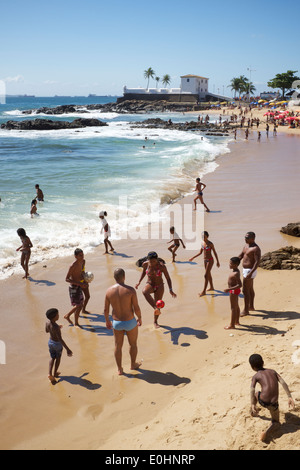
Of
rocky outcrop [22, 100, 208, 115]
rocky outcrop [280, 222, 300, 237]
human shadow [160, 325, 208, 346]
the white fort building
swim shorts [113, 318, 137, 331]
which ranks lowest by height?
human shadow [160, 325, 208, 346]

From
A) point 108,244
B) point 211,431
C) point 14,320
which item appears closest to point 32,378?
point 14,320

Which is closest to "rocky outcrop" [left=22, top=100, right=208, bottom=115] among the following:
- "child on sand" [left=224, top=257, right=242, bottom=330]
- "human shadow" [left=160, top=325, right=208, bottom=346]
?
"child on sand" [left=224, top=257, right=242, bottom=330]

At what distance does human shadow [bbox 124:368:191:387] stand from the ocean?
5319 millimetres

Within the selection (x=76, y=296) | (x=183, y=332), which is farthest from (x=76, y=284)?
(x=183, y=332)

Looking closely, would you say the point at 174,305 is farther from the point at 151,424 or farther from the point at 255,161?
the point at 255,161

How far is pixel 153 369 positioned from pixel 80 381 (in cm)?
108

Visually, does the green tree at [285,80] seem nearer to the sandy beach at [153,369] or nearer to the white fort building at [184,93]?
the white fort building at [184,93]

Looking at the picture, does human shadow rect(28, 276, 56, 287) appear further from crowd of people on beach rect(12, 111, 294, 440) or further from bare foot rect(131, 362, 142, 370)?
bare foot rect(131, 362, 142, 370)

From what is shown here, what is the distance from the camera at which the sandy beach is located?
416 centimetres

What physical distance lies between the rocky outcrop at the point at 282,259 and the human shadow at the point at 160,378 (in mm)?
4304

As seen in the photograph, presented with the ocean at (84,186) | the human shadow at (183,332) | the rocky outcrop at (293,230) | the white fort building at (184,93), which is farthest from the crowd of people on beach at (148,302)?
the white fort building at (184,93)

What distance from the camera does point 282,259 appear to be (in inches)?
354

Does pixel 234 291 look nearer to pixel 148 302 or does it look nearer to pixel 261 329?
pixel 261 329

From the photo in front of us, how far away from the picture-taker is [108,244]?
1162 cm
